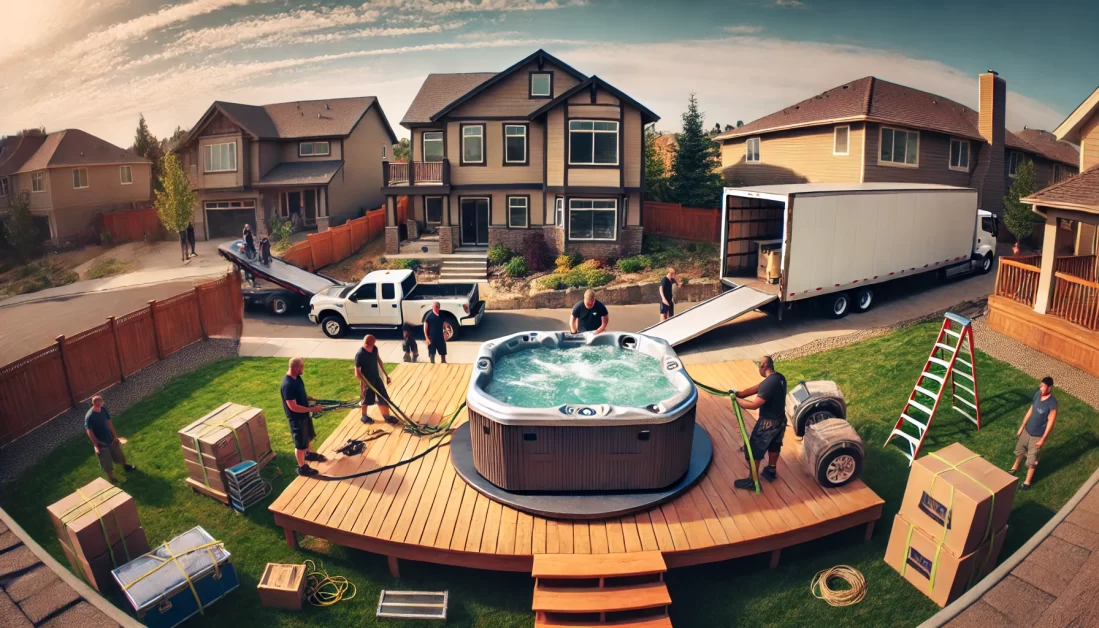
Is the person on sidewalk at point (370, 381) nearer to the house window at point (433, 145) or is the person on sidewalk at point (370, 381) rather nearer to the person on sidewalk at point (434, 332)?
the person on sidewalk at point (434, 332)

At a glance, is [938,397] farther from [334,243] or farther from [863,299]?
[334,243]

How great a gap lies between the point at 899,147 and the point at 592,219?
1174 cm

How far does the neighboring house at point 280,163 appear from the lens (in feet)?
104

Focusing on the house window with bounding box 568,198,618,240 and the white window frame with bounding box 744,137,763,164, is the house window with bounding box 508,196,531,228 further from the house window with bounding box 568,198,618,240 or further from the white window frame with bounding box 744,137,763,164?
the white window frame with bounding box 744,137,763,164

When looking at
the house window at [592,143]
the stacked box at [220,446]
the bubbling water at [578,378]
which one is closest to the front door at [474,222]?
the house window at [592,143]

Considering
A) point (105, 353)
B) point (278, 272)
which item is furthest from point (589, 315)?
point (278, 272)

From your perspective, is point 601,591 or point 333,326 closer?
point 601,591

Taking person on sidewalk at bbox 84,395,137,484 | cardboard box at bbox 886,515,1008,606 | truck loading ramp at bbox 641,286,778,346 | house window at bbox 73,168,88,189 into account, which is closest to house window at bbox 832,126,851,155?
truck loading ramp at bbox 641,286,778,346

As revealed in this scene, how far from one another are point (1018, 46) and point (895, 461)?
3540 centimetres

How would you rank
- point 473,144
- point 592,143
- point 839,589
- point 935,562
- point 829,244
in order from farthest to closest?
point 473,144
point 592,143
point 829,244
point 839,589
point 935,562

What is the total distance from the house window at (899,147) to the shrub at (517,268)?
44.7 ft

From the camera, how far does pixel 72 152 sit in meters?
30.7

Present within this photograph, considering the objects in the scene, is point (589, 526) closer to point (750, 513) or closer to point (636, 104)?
point (750, 513)

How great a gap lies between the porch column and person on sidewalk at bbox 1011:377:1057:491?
5.19 meters
